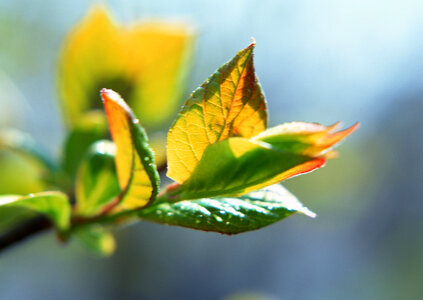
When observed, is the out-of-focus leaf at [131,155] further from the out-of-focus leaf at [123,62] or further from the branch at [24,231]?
the out-of-focus leaf at [123,62]

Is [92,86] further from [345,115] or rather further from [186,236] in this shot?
[186,236]

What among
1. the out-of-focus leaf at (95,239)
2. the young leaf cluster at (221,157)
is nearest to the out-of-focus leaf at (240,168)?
the young leaf cluster at (221,157)

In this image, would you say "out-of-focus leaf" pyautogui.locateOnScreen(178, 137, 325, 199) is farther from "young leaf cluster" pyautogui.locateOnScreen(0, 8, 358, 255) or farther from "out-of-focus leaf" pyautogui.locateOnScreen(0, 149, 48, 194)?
"out-of-focus leaf" pyautogui.locateOnScreen(0, 149, 48, 194)

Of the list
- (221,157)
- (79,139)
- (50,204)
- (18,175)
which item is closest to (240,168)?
(221,157)

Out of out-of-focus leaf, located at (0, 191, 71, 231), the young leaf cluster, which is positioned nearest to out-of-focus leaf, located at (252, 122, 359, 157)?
the young leaf cluster

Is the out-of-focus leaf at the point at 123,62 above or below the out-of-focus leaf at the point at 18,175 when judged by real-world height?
above
